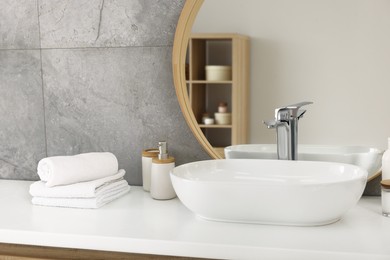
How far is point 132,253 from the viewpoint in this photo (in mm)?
1349

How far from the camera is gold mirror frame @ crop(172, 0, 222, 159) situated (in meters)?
1.79

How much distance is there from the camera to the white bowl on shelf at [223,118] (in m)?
1.78

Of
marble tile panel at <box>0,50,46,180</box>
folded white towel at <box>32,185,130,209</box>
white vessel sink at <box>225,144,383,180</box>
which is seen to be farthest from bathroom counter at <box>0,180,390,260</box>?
marble tile panel at <box>0,50,46,180</box>

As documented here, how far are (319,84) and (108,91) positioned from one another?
79 centimetres

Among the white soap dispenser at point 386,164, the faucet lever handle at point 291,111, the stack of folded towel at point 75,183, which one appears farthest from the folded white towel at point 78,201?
the white soap dispenser at point 386,164

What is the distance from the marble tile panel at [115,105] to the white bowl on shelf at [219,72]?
0.58 feet

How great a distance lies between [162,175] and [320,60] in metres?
0.66

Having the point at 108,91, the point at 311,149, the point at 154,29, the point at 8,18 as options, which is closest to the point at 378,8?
the point at 311,149

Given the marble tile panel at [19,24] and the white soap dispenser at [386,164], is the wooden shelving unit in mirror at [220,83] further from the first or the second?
the marble tile panel at [19,24]

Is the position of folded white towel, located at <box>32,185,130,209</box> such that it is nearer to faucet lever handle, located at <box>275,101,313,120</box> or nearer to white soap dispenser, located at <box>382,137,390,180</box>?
faucet lever handle, located at <box>275,101,313,120</box>

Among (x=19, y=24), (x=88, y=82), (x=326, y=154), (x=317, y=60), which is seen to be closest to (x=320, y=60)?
(x=317, y=60)

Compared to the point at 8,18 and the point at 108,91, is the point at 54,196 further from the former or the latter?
the point at 8,18

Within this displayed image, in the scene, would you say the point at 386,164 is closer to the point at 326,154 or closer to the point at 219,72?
the point at 326,154

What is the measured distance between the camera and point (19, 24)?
6.56 ft
